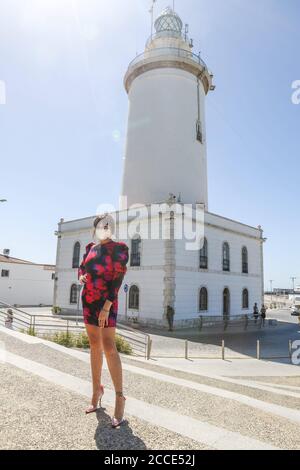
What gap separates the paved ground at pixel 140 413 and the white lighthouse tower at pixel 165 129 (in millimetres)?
20341

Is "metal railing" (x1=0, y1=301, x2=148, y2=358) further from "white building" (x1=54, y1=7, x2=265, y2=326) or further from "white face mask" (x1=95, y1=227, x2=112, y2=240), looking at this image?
"white face mask" (x1=95, y1=227, x2=112, y2=240)

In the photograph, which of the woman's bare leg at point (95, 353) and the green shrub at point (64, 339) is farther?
the green shrub at point (64, 339)

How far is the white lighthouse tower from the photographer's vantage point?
2464cm

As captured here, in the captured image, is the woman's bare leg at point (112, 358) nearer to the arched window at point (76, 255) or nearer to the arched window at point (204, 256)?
the arched window at point (204, 256)

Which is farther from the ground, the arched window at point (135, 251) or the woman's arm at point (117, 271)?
the arched window at point (135, 251)

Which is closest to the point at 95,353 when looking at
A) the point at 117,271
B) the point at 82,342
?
the point at 117,271

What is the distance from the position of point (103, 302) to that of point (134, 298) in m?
19.4

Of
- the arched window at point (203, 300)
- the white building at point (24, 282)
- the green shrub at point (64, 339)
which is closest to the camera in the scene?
the green shrub at point (64, 339)

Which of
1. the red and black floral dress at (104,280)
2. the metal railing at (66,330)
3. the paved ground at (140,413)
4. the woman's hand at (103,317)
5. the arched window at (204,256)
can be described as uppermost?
the arched window at (204,256)

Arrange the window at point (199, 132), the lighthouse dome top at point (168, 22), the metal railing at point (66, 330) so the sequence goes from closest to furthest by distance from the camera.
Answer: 1. the metal railing at point (66, 330)
2. the window at point (199, 132)
3. the lighthouse dome top at point (168, 22)

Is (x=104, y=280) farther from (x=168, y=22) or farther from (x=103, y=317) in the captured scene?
(x=168, y=22)

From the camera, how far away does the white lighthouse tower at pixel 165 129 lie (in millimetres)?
24641

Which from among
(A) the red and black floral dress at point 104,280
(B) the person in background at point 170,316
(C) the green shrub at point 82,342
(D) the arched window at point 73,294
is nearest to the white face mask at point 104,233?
(A) the red and black floral dress at point 104,280

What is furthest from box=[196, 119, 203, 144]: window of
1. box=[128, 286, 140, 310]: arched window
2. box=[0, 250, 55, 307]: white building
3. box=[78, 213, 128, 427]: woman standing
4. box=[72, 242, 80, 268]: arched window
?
box=[78, 213, 128, 427]: woman standing
